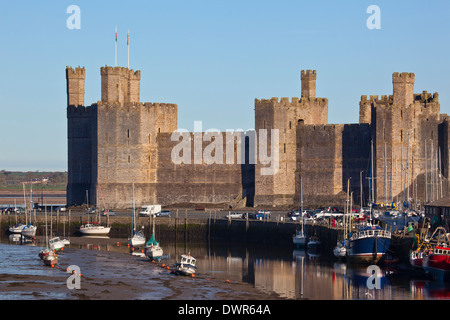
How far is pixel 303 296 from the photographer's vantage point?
48562mm

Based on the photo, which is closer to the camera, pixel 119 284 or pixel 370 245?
pixel 119 284

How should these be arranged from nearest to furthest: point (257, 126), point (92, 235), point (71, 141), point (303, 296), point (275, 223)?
point (303, 296) → point (275, 223) → point (92, 235) → point (257, 126) → point (71, 141)

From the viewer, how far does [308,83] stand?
282 ft

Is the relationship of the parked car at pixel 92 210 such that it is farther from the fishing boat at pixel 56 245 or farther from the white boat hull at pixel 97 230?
the fishing boat at pixel 56 245

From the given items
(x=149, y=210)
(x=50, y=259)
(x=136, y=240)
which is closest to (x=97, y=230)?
(x=149, y=210)

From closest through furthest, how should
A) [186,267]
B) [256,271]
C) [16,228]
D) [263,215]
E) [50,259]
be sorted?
[186,267] < [256,271] < [50,259] < [263,215] < [16,228]

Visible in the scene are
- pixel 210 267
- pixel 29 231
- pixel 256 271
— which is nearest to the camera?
pixel 256 271

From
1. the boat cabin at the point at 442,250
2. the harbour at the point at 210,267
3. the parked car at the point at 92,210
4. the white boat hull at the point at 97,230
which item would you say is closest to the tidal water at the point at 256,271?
the harbour at the point at 210,267

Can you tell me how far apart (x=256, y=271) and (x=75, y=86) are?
40.2 m

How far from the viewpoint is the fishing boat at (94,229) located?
3002 inches

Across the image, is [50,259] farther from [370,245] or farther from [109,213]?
[109,213]
